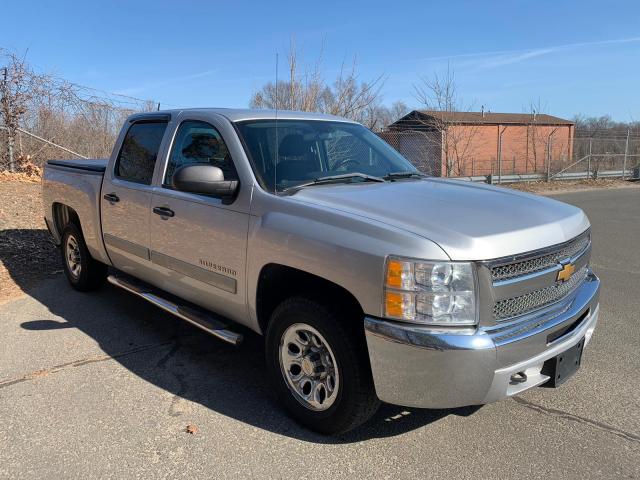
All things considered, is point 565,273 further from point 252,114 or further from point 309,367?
point 252,114

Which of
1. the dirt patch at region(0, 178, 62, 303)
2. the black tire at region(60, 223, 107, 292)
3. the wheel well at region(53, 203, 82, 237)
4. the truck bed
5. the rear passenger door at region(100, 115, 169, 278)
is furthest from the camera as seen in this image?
the dirt patch at region(0, 178, 62, 303)

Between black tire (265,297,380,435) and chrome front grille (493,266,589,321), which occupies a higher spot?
chrome front grille (493,266,589,321)

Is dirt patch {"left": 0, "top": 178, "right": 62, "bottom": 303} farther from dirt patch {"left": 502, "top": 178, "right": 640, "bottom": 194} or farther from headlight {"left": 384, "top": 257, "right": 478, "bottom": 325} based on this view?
dirt patch {"left": 502, "top": 178, "right": 640, "bottom": 194}

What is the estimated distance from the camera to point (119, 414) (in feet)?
11.2

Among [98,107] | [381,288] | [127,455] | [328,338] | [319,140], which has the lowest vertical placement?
[127,455]

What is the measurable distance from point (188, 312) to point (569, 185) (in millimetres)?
21590

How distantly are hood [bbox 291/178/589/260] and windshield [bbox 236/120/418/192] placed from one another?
27 centimetres

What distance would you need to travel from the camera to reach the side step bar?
143 inches

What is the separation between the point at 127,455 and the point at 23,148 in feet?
43.5

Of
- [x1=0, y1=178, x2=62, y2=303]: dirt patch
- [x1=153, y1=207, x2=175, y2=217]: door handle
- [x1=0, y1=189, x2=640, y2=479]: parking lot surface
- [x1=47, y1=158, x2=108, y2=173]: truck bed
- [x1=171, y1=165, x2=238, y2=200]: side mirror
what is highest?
[x1=47, y1=158, x2=108, y2=173]: truck bed

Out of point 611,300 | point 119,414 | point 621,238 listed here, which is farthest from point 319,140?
point 621,238

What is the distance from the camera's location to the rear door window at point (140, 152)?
462cm

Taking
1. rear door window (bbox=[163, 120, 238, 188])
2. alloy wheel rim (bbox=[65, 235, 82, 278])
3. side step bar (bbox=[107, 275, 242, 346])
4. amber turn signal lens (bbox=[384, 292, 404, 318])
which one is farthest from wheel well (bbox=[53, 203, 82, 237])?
amber turn signal lens (bbox=[384, 292, 404, 318])

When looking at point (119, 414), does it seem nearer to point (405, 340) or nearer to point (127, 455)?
point (127, 455)
